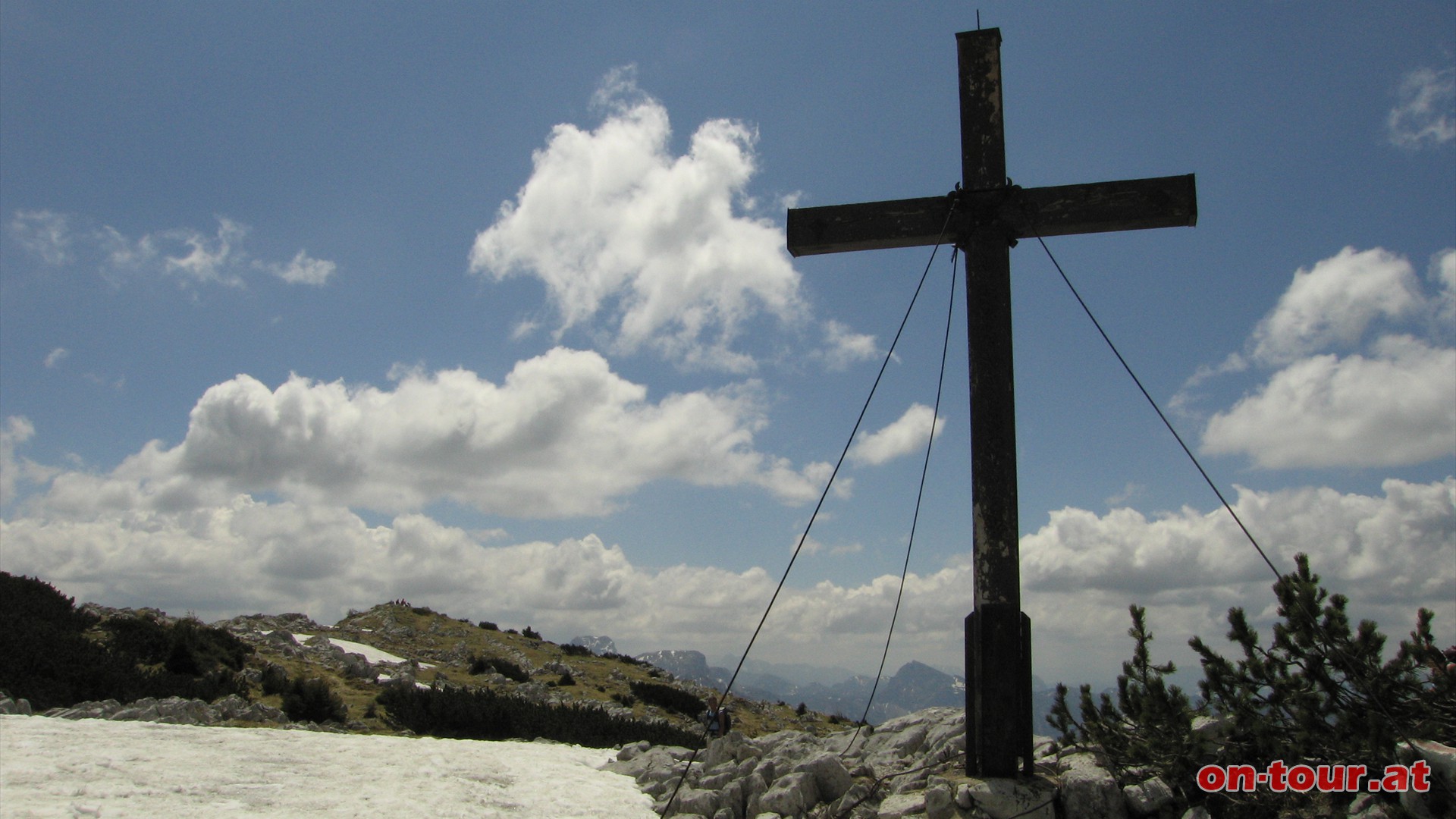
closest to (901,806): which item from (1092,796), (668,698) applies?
(1092,796)

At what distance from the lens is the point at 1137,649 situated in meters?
6.29

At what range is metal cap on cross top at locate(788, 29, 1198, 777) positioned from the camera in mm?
5074

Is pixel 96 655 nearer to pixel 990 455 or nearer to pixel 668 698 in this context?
pixel 668 698

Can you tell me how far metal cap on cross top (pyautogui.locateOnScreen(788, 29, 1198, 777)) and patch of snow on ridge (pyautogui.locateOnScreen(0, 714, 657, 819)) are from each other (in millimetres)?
4126

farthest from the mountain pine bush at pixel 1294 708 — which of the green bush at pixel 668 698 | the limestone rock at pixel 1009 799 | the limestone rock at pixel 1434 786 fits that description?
the green bush at pixel 668 698

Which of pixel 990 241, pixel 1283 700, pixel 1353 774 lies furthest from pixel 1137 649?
pixel 990 241

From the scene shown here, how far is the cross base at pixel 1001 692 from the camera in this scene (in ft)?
16.5

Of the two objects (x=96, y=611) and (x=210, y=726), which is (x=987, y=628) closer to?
(x=210, y=726)

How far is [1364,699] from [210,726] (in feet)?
40.6

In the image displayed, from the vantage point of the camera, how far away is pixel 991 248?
5.70m

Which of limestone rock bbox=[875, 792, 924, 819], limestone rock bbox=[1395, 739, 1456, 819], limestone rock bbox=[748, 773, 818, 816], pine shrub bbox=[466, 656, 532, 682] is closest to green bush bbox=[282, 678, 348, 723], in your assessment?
pine shrub bbox=[466, 656, 532, 682]

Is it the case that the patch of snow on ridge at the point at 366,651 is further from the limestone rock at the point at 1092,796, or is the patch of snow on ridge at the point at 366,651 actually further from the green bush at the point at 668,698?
the limestone rock at the point at 1092,796

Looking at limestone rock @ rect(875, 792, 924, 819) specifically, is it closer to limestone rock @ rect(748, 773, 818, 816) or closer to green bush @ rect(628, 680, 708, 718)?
limestone rock @ rect(748, 773, 818, 816)

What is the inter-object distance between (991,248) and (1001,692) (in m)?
2.93
